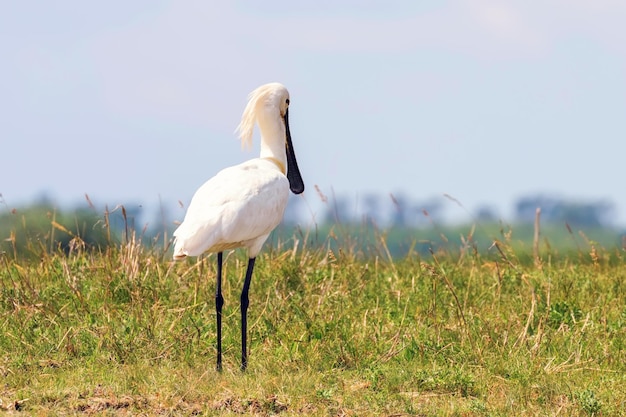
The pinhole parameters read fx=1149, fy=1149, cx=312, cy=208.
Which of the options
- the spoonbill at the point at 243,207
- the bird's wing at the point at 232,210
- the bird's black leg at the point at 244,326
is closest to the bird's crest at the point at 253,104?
the spoonbill at the point at 243,207

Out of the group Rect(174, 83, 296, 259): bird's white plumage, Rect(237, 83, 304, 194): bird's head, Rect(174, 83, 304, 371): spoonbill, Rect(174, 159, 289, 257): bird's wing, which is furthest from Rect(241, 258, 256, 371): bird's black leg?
Rect(237, 83, 304, 194): bird's head

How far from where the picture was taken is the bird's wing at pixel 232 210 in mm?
8195

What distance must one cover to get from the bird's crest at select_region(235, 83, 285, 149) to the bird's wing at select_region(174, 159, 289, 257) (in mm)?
651

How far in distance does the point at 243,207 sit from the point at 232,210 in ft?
0.28

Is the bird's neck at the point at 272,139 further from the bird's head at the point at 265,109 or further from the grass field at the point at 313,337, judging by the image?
the grass field at the point at 313,337

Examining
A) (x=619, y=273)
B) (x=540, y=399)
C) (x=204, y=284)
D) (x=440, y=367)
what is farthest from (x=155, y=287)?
(x=619, y=273)

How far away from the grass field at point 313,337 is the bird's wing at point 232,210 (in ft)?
2.74

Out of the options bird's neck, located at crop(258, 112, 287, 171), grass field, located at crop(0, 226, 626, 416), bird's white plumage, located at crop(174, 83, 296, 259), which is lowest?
grass field, located at crop(0, 226, 626, 416)

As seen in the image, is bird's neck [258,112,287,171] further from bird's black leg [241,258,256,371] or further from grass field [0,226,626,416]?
grass field [0,226,626,416]

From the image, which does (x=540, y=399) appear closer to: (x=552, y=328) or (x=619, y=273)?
(x=552, y=328)

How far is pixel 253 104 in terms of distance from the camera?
927cm

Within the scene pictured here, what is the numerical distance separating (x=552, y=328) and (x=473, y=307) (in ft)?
2.67

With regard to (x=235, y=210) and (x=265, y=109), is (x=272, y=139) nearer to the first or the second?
(x=265, y=109)

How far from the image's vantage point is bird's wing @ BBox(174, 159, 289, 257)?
8.20m
